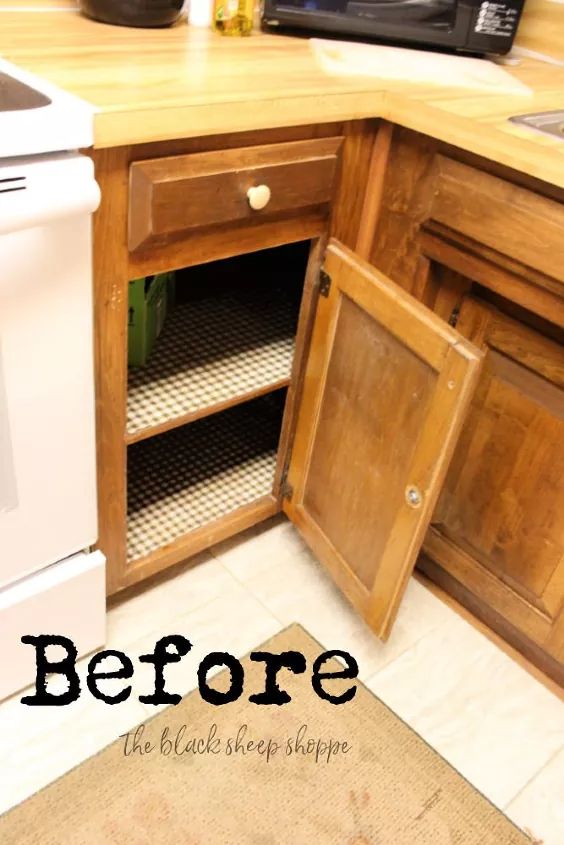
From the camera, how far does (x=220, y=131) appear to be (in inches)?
36.2

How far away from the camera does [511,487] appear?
4.06 ft

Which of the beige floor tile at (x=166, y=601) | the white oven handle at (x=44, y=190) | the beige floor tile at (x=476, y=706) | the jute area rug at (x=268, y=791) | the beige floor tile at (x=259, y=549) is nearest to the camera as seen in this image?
the white oven handle at (x=44, y=190)

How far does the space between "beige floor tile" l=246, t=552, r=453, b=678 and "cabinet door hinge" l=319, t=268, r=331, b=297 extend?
59cm

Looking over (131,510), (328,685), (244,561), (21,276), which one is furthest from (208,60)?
(328,685)

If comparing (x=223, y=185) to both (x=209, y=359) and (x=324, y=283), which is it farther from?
(x=209, y=359)

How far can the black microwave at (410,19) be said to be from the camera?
1.25m

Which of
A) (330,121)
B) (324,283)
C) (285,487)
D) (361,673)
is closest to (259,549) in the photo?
(285,487)

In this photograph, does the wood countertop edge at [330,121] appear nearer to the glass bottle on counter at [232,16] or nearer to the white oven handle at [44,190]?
the white oven handle at [44,190]

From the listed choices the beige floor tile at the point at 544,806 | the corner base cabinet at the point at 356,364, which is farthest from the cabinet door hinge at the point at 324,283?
the beige floor tile at the point at 544,806

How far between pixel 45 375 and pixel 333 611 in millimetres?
775

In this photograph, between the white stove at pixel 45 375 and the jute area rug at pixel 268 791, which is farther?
the jute area rug at pixel 268 791

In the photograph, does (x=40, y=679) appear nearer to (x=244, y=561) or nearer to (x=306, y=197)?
(x=244, y=561)

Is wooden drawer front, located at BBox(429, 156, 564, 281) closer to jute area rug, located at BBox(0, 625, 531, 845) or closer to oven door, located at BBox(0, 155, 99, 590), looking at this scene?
oven door, located at BBox(0, 155, 99, 590)

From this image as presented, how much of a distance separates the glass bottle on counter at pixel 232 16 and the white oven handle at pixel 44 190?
588mm
